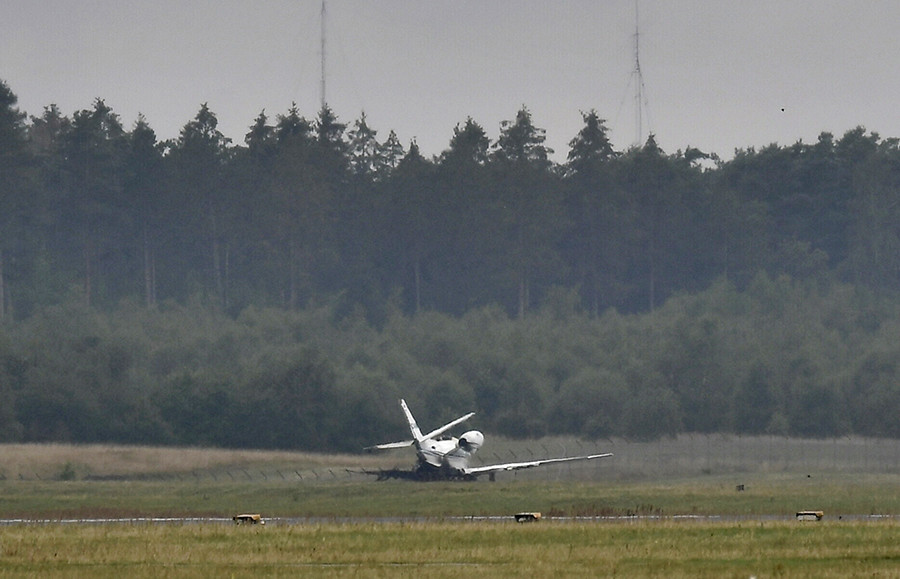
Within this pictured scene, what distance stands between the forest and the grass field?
40814 millimetres

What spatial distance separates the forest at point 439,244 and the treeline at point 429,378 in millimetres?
660

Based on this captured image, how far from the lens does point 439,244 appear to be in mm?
174250

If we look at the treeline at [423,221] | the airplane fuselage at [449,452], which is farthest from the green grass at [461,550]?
the treeline at [423,221]

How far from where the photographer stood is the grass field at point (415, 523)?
45.8 m

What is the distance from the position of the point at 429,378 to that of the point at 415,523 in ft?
210

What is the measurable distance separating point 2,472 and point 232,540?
44.9 meters

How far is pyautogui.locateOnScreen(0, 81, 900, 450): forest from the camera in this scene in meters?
143

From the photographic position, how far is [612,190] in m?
178

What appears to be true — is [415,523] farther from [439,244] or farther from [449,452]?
[439,244]

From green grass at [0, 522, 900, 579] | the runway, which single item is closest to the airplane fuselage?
the runway

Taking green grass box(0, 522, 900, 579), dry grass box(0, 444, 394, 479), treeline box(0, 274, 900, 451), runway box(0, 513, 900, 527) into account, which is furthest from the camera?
treeline box(0, 274, 900, 451)

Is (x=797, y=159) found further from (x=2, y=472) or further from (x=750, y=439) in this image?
(x=2, y=472)

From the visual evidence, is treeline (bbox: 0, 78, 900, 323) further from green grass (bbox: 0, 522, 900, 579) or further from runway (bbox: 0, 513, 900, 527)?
green grass (bbox: 0, 522, 900, 579)

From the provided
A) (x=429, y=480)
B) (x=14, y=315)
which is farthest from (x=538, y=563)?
(x=14, y=315)
